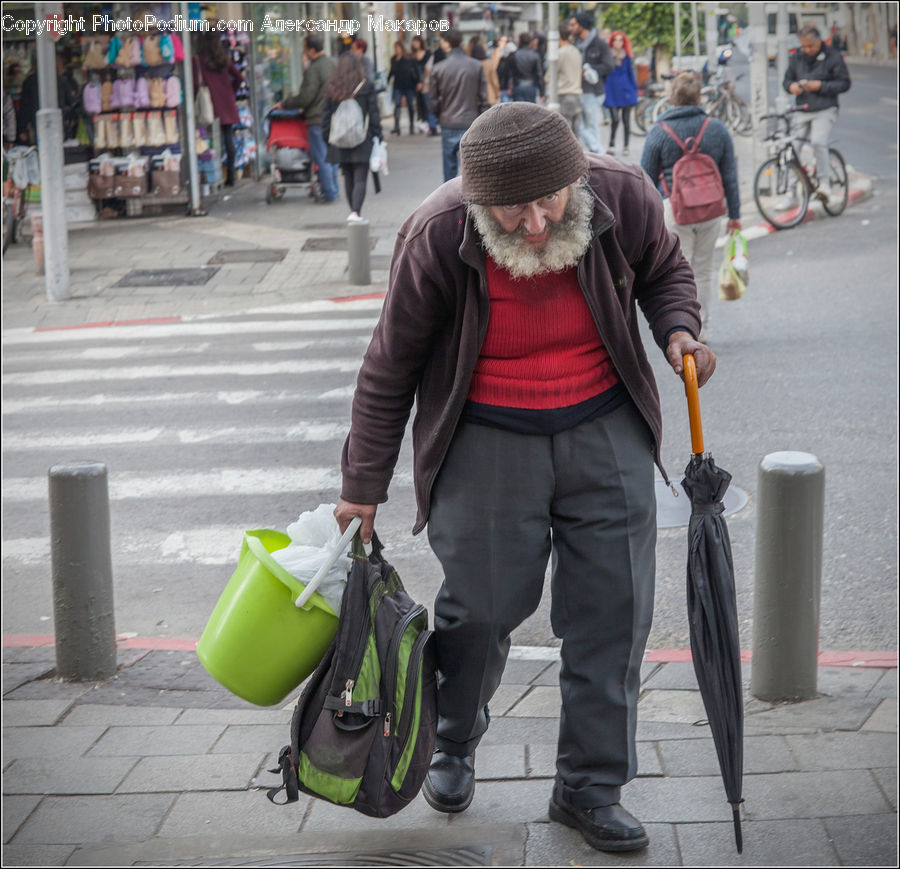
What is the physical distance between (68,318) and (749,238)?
7.17 metres

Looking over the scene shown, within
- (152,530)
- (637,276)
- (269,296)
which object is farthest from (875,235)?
(637,276)

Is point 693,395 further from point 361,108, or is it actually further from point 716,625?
point 361,108

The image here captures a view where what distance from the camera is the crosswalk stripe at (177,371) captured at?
31.9 ft

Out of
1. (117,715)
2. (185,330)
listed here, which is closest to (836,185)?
(185,330)

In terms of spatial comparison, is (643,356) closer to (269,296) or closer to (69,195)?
(269,296)

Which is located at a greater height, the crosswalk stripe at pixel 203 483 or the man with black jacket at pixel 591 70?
the man with black jacket at pixel 591 70

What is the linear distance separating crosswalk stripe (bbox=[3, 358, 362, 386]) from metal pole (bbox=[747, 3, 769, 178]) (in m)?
8.62


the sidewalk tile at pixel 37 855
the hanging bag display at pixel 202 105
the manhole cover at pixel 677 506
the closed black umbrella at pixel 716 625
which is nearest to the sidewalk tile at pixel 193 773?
the sidewalk tile at pixel 37 855

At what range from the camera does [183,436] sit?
26.9 ft

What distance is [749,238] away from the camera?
1446 centimetres

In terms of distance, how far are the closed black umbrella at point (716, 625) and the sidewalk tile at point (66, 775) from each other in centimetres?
176

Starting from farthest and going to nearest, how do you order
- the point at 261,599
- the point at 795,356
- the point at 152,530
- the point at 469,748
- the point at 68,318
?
the point at 68,318 → the point at 795,356 → the point at 152,530 → the point at 469,748 → the point at 261,599

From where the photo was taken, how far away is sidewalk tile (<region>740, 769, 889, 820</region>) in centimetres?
351

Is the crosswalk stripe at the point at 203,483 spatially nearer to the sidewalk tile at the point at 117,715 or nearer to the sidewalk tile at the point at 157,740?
the sidewalk tile at the point at 117,715
